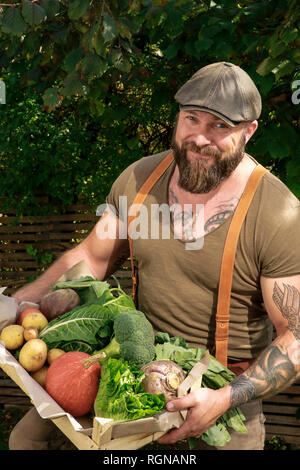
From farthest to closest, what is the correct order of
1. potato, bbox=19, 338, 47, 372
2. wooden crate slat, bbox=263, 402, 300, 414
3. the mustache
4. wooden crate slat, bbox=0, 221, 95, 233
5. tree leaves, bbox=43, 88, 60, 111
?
wooden crate slat, bbox=0, 221, 95, 233 < wooden crate slat, bbox=263, 402, 300, 414 < tree leaves, bbox=43, 88, 60, 111 < the mustache < potato, bbox=19, 338, 47, 372

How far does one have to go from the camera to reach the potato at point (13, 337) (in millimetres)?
2020

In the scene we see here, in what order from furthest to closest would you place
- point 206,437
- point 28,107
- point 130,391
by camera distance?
point 28,107
point 206,437
point 130,391

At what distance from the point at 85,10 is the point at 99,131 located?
6.49 feet

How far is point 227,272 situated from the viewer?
228cm

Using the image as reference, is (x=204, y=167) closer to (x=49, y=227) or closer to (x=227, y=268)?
(x=227, y=268)

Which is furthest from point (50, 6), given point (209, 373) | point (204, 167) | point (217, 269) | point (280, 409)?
point (280, 409)

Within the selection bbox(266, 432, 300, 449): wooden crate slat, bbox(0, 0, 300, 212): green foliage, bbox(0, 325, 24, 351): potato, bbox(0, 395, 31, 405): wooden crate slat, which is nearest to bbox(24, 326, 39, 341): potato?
bbox(0, 325, 24, 351): potato

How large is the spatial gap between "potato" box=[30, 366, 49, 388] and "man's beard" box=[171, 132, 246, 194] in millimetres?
1001

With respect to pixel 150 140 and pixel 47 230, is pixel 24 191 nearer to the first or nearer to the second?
pixel 47 230

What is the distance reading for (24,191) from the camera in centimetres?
453

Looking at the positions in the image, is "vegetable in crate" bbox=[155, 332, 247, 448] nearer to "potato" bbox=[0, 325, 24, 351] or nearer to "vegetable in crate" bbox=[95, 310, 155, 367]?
"vegetable in crate" bbox=[95, 310, 155, 367]

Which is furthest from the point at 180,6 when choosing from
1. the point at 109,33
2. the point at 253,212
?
the point at 253,212

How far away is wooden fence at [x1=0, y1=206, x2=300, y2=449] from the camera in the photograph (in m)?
4.54

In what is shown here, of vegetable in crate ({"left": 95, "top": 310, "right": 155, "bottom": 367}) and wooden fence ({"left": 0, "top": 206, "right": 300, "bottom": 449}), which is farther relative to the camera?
wooden fence ({"left": 0, "top": 206, "right": 300, "bottom": 449})
